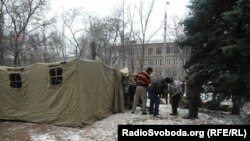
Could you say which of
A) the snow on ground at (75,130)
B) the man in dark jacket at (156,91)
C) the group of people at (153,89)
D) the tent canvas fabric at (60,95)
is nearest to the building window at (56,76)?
the tent canvas fabric at (60,95)

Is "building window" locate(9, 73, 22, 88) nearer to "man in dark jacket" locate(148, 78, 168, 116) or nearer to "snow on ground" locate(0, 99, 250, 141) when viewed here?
"snow on ground" locate(0, 99, 250, 141)

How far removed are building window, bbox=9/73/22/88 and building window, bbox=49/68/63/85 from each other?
1.58 m

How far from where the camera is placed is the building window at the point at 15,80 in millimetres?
13245

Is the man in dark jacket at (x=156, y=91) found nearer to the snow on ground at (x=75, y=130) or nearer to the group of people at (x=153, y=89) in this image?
the group of people at (x=153, y=89)

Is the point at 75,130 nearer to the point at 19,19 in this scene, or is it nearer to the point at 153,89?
the point at 153,89

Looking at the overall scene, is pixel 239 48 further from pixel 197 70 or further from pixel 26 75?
pixel 26 75

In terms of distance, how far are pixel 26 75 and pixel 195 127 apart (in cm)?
801

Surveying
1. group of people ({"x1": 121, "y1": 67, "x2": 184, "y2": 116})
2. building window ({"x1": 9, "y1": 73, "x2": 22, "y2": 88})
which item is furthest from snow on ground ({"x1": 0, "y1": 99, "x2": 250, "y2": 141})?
building window ({"x1": 9, "y1": 73, "x2": 22, "y2": 88})

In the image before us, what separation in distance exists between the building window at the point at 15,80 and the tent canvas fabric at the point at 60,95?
110 millimetres

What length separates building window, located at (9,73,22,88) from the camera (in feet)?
43.5

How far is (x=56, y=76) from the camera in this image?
12258 mm

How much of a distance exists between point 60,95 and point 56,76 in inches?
26.6

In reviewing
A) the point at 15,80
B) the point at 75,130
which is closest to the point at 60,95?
the point at 75,130

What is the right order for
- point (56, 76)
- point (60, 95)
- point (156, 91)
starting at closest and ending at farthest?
point (60, 95), point (56, 76), point (156, 91)
